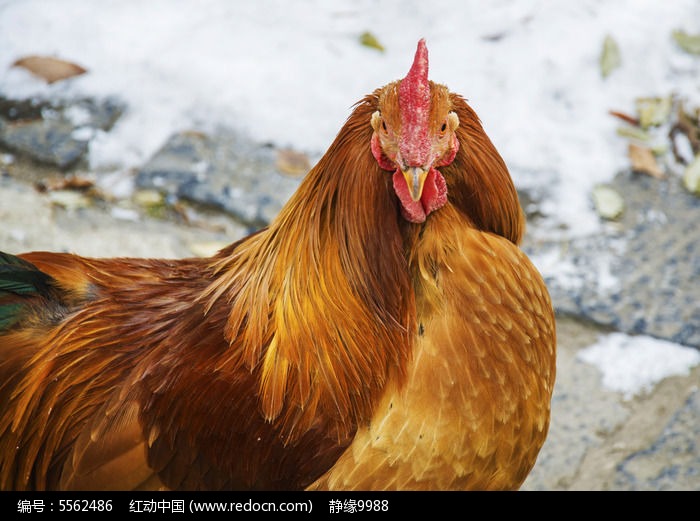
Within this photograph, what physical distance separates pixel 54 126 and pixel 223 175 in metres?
1.10

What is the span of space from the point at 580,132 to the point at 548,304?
7.63 feet

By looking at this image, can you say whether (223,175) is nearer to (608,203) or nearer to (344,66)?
(344,66)

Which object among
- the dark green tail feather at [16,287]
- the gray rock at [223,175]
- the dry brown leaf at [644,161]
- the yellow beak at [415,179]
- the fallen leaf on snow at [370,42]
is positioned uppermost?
the yellow beak at [415,179]

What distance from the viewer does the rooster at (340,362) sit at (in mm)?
2424

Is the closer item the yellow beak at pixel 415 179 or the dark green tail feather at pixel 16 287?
the yellow beak at pixel 415 179

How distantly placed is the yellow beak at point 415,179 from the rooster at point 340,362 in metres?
0.09

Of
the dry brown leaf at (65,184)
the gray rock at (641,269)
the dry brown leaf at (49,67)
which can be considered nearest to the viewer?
the gray rock at (641,269)

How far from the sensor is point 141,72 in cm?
498

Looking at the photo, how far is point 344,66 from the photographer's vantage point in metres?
5.04

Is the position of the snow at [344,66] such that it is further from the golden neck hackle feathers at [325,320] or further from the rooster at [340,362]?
the golden neck hackle feathers at [325,320]

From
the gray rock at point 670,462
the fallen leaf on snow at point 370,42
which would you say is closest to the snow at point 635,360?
the gray rock at point 670,462
